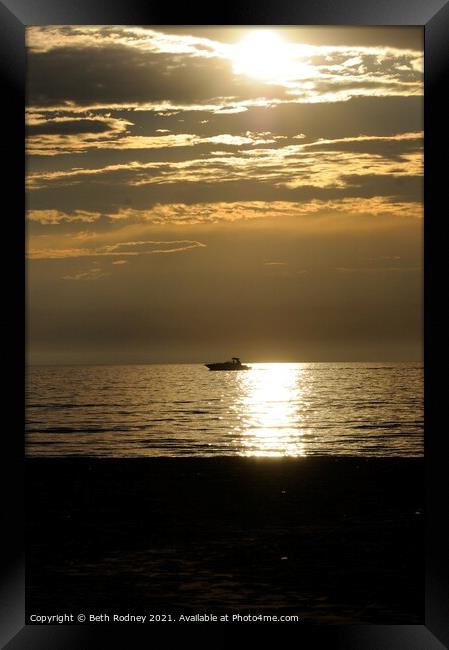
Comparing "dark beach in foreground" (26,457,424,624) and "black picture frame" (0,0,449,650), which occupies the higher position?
"black picture frame" (0,0,449,650)

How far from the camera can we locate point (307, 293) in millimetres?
28719

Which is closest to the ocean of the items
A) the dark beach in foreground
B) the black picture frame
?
the dark beach in foreground

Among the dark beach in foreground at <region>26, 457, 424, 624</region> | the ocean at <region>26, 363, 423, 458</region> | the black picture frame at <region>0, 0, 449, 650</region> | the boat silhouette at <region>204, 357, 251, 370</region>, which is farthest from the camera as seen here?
the boat silhouette at <region>204, 357, 251, 370</region>

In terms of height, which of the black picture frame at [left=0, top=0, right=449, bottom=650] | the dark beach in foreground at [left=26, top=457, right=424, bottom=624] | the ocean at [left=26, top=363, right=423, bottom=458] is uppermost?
the black picture frame at [left=0, top=0, right=449, bottom=650]

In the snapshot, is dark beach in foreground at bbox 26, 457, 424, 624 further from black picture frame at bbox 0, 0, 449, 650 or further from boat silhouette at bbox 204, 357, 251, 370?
boat silhouette at bbox 204, 357, 251, 370

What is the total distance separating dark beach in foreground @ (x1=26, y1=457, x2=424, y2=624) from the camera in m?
4.95

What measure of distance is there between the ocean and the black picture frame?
852 cm
